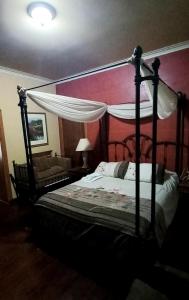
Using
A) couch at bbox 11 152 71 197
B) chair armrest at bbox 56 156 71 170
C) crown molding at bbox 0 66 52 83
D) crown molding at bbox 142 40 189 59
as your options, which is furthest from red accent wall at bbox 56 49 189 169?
couch at bbox 11 152 71 197

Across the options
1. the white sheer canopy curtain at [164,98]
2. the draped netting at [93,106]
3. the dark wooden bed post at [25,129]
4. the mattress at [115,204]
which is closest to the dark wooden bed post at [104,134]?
the draped netting at [93,106]

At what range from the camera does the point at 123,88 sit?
354 centimetres


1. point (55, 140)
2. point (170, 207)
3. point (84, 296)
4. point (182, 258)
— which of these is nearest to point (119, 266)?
point (84, 296)

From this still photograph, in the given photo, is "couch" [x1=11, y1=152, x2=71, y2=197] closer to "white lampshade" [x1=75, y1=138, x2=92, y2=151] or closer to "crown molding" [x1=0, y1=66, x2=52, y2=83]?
"white lampshade" [x1=75, y1=138, x2=92, y2=151]

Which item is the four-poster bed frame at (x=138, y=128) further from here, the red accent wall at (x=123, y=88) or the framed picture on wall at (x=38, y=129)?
the framed picture on wall at (x=38, y=129)

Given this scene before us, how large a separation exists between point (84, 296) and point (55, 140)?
3.49 meters

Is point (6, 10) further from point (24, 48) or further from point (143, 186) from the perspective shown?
point (143, 186)

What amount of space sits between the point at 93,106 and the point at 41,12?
1455 millimetres

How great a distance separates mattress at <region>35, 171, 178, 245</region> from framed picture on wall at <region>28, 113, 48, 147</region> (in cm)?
172

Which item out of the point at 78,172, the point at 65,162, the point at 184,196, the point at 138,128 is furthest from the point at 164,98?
the point at 65,162

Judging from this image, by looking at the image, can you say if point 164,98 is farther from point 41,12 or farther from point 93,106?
point 41,12

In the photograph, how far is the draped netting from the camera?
7.22ft

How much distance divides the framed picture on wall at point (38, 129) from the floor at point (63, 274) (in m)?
2.13

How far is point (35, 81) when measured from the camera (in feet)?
13.5
